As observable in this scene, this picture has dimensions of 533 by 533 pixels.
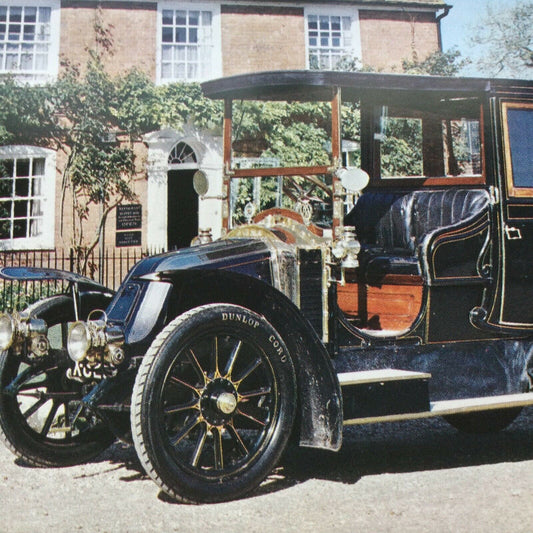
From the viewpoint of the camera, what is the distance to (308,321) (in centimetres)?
405

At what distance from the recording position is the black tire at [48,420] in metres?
4.30

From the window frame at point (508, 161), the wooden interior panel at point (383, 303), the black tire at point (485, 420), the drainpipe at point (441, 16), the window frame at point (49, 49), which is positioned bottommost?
the black tire at point (485, 420)

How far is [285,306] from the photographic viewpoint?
400 cm

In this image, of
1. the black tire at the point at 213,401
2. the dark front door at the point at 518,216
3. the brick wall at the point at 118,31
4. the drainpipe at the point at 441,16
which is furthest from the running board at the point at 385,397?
the drainpipe at the point at 441,16

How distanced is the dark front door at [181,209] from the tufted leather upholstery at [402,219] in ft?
31.6

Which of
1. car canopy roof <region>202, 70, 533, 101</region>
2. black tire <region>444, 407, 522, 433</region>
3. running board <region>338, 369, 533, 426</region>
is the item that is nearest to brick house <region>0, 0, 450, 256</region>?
black tire <region>444, 407, 522, 433</region>

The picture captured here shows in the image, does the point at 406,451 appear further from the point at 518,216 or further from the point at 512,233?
the point at 518,216

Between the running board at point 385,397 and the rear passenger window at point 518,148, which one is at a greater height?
the rear passenger window at point 518,148

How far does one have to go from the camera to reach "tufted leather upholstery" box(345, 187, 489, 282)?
16.0 ft

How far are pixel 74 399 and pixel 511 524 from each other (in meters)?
2.42

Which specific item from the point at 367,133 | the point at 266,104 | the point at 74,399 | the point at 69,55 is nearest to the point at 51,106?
the point at 69,55

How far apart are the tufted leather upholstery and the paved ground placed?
124 cm

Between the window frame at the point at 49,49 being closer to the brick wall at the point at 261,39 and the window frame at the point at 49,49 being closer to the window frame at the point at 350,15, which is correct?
the brick wall at the point at 261,39

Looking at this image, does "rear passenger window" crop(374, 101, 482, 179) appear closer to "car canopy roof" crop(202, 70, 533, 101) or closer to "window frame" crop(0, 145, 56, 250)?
"car canopy roof" crop(202, 70, 533, 101)
